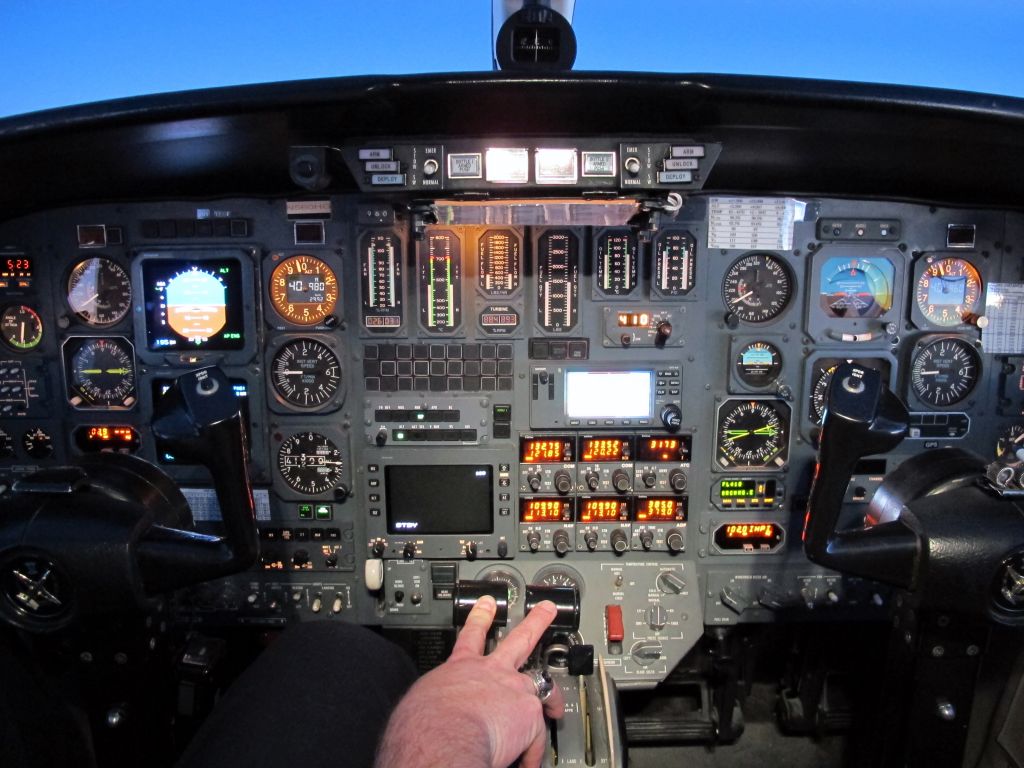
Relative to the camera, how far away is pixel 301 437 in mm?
2889

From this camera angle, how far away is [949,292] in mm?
2855

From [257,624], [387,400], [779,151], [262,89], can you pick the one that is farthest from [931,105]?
[257,624]

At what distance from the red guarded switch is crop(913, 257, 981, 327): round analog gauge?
1.84 metres

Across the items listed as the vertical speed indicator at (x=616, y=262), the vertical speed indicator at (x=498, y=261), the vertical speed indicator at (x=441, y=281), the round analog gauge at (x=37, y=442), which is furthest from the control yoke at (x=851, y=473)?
the round analog gauge at (x=37, y=442)

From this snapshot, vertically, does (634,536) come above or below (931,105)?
below

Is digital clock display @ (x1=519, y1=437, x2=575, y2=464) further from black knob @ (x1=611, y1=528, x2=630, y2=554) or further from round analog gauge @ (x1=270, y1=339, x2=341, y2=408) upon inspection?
round analog gauge @ (x1=270, y1=339, x2=341, y2=408)

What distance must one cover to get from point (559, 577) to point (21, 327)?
2.59 meters

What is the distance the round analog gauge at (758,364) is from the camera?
284 cm

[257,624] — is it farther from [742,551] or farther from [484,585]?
[742,551]

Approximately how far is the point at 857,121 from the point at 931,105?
0.68 ft

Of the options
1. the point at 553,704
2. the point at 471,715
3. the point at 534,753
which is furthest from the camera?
the point at 553,704

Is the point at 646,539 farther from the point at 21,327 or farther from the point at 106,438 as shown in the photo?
the point at 21,327

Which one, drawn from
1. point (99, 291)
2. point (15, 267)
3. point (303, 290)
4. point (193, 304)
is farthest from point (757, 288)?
point (15, 267)

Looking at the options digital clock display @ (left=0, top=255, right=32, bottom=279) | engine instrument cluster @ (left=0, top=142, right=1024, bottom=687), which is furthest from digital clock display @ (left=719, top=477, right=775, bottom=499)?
digital clock display @ (left=0, top=255, right=32, bottom=279)
